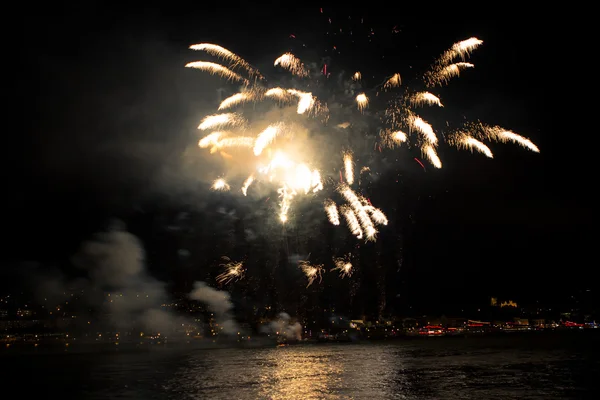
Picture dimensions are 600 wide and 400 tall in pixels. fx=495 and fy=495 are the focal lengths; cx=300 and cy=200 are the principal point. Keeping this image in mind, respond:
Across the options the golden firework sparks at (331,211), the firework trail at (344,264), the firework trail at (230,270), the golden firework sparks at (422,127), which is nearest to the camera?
the golden firework sparks at (422,127)

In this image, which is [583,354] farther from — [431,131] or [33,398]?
[33,398]

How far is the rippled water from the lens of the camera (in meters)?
11.1

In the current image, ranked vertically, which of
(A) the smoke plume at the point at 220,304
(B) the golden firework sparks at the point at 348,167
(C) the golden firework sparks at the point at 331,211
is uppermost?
(B) the golden firework sparks at the point at 348,167

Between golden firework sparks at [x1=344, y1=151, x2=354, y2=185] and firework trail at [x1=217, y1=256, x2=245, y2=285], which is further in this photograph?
firework trail at [x1=217, y1=256, x2=245, y2=285]

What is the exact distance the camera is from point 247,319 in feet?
95.1

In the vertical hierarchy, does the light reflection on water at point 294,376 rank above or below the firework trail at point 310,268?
below

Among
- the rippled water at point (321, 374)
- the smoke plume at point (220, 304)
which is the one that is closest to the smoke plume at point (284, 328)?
the smoke plume at point (220, 304)

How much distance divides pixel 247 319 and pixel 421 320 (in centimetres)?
1544

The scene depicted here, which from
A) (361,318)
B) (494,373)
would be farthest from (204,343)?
(494,373)

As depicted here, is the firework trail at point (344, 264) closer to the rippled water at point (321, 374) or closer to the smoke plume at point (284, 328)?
the rippled water at point (321, 374)

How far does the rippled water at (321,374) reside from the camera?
11.1m

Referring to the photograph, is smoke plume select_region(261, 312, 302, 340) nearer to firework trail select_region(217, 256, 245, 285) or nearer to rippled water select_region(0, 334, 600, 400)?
rippled water select_region(0, 334, 600, 400)

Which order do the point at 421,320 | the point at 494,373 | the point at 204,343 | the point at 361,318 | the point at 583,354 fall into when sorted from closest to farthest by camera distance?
the point at 494,373 → the point at 583,354 → the point at 204,343 → the point at 361,318 → the point at 421,320

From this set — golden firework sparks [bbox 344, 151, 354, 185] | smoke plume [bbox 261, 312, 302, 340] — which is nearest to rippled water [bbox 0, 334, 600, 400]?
golden firework sparks [bbox 344, 151, 354, 185]
